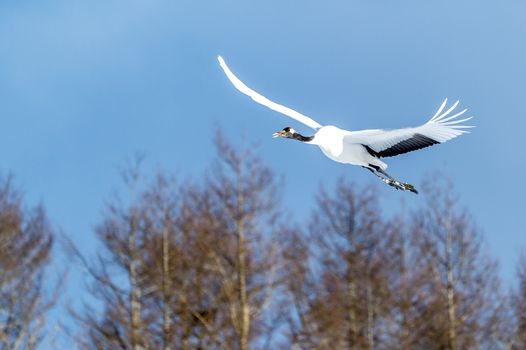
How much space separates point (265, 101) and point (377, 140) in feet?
6.20

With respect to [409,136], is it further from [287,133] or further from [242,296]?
[242,296]

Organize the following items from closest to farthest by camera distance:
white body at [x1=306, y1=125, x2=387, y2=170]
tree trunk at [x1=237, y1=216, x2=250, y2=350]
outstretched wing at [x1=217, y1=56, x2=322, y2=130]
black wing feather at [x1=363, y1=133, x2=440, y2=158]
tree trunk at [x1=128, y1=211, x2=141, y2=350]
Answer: white body at [x1=306, y1=125, x2=387, y2=170]
black wing feather at [x1=363, y1=133, x2=440, y2=158]
outstretched wing at [x1=217, y1=56, x2=322, y2=130]
tree trunk at [x1=237, y1=216, x2=250, y2=350]
tree trunk at [x1=128, y1=211, x2=141, y2=350]

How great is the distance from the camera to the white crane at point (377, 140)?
38.9ft

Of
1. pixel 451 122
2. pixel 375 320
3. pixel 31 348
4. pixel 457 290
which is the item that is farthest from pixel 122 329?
pixel 451 122

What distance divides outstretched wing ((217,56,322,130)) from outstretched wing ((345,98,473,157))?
2.01 feet

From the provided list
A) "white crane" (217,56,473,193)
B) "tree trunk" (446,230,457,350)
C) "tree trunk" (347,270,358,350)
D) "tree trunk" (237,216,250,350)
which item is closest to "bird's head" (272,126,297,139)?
"white crane" (217,56,473,193)

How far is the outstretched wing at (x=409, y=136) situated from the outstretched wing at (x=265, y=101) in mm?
611

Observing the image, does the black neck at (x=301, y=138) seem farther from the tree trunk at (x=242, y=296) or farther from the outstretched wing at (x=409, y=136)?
the tree trunk at (x=242, y=296)

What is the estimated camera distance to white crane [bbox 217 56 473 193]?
11.8m

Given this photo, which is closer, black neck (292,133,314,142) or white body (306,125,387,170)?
white body (306,125,387,170)

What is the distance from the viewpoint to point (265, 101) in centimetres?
1371

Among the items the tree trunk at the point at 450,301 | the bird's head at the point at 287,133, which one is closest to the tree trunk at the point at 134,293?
the tree trunk at the point at 450,301

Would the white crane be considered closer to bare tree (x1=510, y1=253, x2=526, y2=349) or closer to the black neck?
the black neck

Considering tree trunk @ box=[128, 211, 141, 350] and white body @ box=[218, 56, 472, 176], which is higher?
tree trunk @ box=[128, 211, 141, 350]
